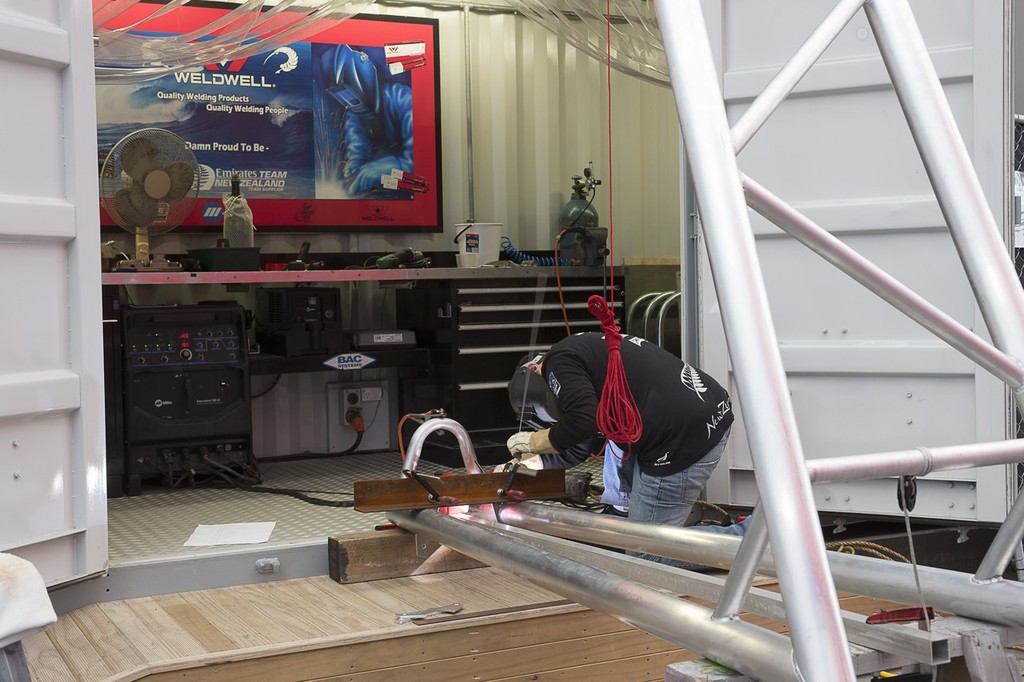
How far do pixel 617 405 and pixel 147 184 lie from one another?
9.65 ft

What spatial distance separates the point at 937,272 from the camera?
12.5 feet

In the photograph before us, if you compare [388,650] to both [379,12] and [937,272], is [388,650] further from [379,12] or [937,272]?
[379,12]

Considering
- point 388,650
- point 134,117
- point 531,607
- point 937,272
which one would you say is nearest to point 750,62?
point 937,272

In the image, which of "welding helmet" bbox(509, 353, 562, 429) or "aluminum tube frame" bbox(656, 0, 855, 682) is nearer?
"aluminum tube frame" bbox(656, 0, 855, 682)

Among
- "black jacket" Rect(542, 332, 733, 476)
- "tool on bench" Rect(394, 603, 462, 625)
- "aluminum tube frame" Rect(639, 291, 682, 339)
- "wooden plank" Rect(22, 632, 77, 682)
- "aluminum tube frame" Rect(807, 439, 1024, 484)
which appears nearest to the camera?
"aluminum tube frame" Rect(807, 439, 1024, 484)

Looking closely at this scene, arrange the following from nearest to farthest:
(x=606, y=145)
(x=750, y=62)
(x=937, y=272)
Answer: (x=937, y=272), (x=750, y=62), (x=606, y=145)

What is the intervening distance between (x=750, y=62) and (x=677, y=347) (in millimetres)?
3021

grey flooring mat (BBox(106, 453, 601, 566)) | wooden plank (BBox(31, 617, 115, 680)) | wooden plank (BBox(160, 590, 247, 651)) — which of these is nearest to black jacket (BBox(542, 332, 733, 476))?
grey flooring mat (BBox(106, 453, 601, 566))

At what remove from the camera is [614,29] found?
20.7 feet

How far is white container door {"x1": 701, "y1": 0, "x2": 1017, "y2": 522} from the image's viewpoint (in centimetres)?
371

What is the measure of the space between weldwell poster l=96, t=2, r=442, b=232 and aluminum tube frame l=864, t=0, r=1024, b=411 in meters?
5.20

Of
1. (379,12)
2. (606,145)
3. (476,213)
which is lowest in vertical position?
(476,213)

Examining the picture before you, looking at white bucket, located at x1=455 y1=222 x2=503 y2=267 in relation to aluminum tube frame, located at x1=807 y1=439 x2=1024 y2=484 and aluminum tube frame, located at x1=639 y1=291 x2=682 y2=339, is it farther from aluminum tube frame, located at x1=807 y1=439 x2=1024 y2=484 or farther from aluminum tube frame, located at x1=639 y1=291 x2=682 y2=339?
aluminum tube frame, located at x1=807 y1=439 x2=1024 y2=484

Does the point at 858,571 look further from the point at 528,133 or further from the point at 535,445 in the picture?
the point at 528,133
